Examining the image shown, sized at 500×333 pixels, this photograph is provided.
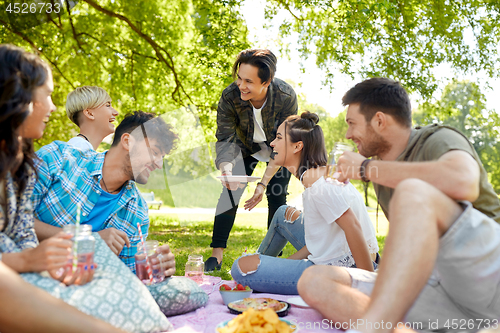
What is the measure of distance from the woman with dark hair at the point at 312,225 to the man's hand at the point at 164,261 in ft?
2.70

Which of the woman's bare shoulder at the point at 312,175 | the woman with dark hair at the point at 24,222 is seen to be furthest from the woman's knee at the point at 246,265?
the woman with dark hair at the point at 24,222

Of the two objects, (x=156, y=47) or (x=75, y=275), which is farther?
(x=156, y=47)

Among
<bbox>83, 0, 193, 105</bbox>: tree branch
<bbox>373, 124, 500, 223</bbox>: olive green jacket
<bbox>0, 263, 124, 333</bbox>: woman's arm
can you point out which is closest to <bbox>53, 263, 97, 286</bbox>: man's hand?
<bbox>0, 263, 124, 333</bbox>: woman's arm

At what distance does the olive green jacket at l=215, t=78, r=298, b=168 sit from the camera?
469cm

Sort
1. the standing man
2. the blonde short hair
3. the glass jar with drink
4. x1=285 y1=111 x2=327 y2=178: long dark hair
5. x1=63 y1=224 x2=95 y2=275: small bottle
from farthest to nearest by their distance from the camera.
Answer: the standing man
the blonde short hair
x1=285 y1=111 x2=327 y2=178: long dark hair
the glass jar with drink
x1=63 y1=224 x2=95 y2=275: small bottle

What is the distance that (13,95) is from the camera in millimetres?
1769

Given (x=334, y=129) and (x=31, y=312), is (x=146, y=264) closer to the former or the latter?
(x=31, y=312)

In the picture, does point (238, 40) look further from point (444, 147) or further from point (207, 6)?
point (444, 147)

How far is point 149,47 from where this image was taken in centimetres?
984

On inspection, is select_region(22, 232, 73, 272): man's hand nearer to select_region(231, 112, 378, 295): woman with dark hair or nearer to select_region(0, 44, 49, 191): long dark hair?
select_region(0, 44, 49, 191): long dark hair

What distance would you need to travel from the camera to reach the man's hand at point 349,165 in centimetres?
225

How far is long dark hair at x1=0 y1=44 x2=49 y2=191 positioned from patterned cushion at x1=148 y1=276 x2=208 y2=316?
1.15 metres

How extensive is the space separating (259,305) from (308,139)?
162 cm

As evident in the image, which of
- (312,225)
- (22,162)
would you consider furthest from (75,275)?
(312,225)
